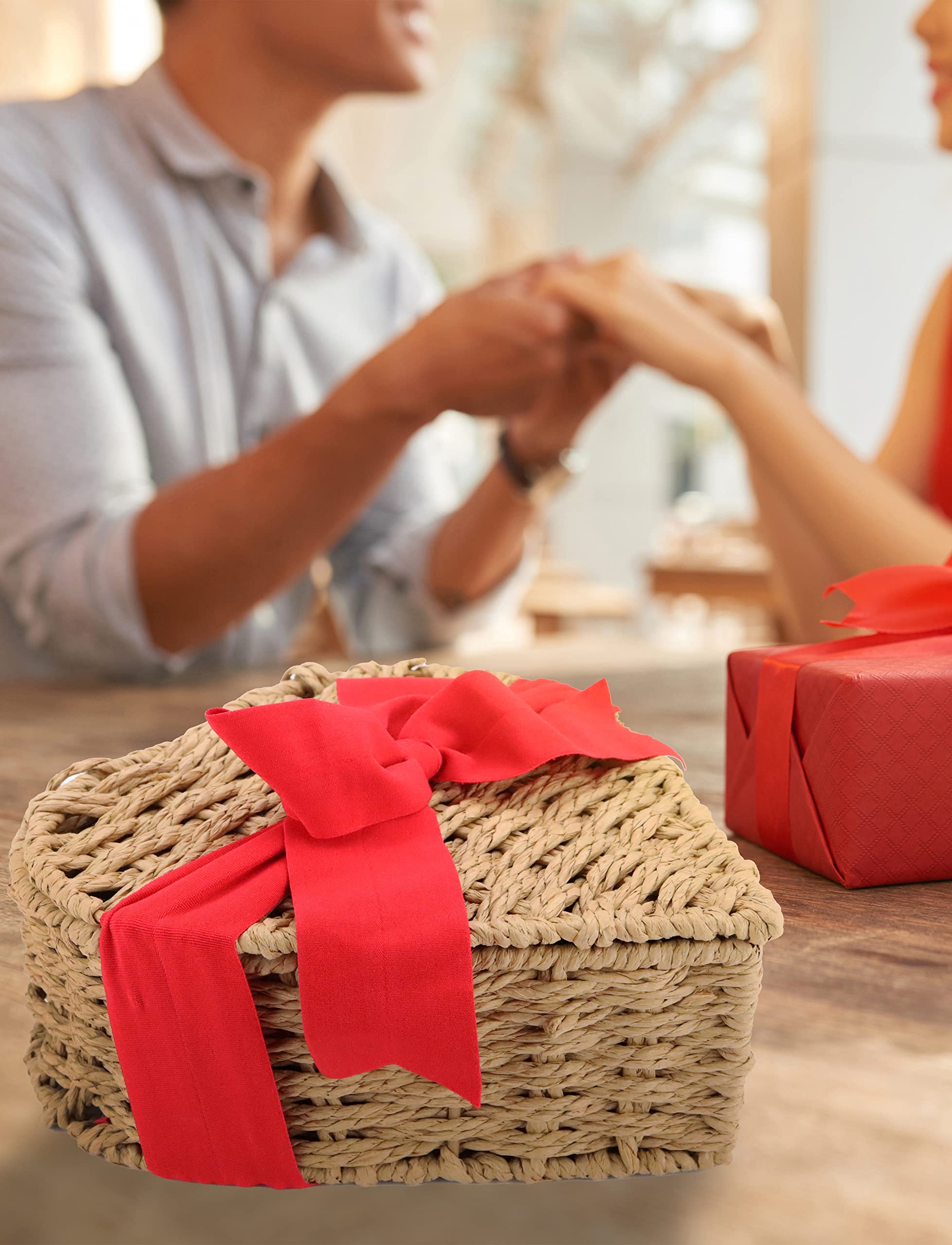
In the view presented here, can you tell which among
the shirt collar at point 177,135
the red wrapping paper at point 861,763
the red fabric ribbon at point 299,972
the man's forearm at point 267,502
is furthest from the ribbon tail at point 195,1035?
the shirt collar at point 177,135

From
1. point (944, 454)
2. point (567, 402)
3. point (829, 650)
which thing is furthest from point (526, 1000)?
point (944, 454)

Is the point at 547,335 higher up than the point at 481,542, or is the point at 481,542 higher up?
the point at 547,335

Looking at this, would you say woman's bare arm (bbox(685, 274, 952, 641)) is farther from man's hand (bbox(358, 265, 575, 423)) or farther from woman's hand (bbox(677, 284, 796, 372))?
man's hand (bbox(358, 265, 575, 423))

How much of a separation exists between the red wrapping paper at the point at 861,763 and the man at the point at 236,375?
48 cm

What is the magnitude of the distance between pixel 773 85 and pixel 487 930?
2927mm

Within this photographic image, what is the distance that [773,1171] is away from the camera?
22 centimetres

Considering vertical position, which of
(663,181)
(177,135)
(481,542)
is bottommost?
(481,542)

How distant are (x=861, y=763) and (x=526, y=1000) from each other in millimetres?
125

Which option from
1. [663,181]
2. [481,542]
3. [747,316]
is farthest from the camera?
[663,181]

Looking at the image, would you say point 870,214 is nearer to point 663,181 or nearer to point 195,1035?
point 195,1035

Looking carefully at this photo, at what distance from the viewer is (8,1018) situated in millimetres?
250

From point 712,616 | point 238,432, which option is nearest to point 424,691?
point 238,432

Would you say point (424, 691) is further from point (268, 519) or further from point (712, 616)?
point (712, 616)

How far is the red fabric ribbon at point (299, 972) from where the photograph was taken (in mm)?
193
